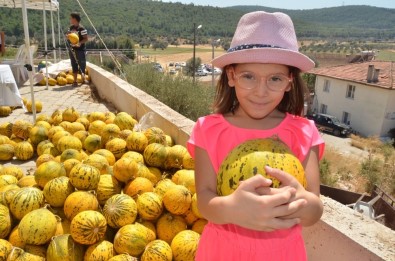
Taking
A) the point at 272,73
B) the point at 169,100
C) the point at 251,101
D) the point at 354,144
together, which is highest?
the point at 272,73

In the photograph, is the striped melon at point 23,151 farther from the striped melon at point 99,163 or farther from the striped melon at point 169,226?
the striped melon at point 169,226

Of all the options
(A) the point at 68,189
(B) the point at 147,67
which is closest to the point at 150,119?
(A) the point at 68,189

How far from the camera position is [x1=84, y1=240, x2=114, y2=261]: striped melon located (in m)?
2.40

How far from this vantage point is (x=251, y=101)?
5.47ft

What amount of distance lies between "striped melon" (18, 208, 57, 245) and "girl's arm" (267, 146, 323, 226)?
1.76 meters

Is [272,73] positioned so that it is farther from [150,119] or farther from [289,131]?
[150,119]

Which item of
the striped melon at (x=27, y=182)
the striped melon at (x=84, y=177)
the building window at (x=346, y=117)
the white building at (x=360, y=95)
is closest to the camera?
the striped melon at (x=84, y=177)

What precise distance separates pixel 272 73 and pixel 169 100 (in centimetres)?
760

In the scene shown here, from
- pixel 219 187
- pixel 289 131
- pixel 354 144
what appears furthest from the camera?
pixel 354 144

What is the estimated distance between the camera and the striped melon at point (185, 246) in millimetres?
2465

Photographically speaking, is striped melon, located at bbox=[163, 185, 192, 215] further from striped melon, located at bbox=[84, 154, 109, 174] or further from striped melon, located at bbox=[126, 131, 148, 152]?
striped melon, located at bbox=[126, 131, 148, 152]

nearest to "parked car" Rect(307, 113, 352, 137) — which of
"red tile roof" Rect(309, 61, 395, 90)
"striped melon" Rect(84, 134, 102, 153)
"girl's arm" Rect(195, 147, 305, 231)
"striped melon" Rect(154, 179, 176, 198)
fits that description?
"red tile roof" Rect(309, 61, 395, 90)

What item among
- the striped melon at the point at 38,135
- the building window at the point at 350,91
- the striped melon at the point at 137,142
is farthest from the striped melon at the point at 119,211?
the building window at the point at 350,91

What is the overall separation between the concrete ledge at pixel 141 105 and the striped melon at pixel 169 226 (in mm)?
1212
